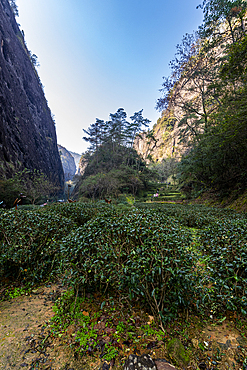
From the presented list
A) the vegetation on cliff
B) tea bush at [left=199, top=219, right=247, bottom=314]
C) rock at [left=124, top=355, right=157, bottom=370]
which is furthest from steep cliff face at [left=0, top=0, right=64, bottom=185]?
tea bush at [left=199, top=219, right=247, bottom=314]

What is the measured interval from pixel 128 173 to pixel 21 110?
18.2 meters

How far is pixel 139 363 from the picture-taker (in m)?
1.30

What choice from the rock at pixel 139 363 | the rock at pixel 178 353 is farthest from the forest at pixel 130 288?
the rock at pixel 139 363

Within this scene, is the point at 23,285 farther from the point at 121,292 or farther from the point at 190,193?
the point at 190,193

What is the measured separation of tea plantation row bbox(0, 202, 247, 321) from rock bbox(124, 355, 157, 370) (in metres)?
0.48

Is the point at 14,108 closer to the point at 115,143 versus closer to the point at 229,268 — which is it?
the point at 115,143

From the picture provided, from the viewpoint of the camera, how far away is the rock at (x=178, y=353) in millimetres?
1365

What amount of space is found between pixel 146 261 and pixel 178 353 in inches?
34.1

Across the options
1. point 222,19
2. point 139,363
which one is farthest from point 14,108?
point 139,363

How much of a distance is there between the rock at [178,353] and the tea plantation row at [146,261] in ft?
0.85

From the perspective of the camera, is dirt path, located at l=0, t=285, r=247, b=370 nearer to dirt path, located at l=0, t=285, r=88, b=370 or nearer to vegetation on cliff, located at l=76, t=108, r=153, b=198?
dirt path, located at l=0, t=285, r=88, b=370

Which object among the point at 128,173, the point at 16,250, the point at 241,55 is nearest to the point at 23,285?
the point at 16,250

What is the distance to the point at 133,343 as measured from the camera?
5.12 ft

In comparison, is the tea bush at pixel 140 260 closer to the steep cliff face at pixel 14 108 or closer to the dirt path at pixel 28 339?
the dirt path at pixel 28 339
